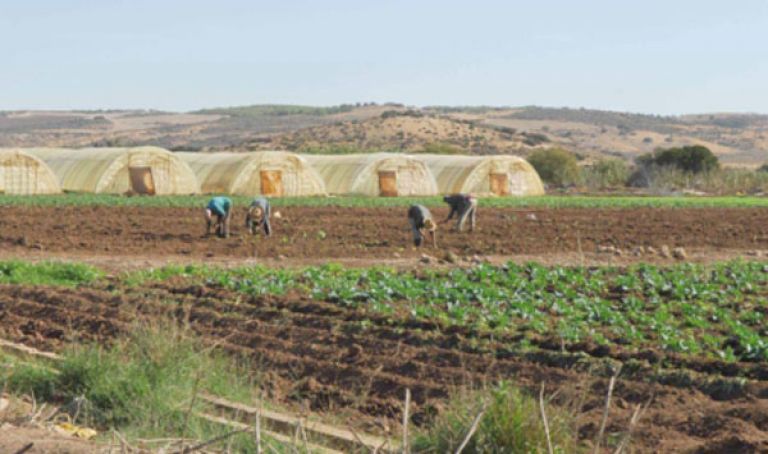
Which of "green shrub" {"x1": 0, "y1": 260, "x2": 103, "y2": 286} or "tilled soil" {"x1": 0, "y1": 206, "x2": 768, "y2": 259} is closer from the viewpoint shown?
"green shrub" {"x1": 0, "y1": 260, "x2": 103, "y2": 286}

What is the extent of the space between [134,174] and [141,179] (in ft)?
1.03

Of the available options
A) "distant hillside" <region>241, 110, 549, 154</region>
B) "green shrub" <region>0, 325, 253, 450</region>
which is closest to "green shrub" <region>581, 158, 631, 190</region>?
"distant hillside" <region>241, 110, 549, 154</region>

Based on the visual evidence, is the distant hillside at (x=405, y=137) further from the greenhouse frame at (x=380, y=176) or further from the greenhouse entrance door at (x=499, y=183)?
the greenhouse frame at (x=380, y=176)

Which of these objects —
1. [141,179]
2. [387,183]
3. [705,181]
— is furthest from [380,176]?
[705,181]

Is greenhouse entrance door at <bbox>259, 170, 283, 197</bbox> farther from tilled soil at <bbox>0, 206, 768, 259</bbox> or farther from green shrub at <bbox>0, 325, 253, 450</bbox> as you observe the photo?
green shrub at <bbox>0, 325, 253, 450</bbox>

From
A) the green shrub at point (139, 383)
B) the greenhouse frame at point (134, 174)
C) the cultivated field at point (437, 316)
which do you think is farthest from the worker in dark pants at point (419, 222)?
the greenhouse frame at point (134, 174)

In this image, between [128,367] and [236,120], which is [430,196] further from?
[236,120]

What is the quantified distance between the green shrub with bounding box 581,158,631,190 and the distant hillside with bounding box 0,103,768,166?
78.2 feet

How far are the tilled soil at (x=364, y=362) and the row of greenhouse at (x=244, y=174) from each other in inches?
1062

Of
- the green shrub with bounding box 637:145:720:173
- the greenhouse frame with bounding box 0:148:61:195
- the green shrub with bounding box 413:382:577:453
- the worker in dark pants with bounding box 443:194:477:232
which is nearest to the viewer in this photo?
the green shrub with bounding box 413:382:577:453

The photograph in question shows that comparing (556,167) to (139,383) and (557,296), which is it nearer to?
(557,296)

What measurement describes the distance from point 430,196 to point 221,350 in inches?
1315

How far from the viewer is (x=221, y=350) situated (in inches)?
374

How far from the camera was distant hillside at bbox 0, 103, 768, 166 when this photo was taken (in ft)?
295
